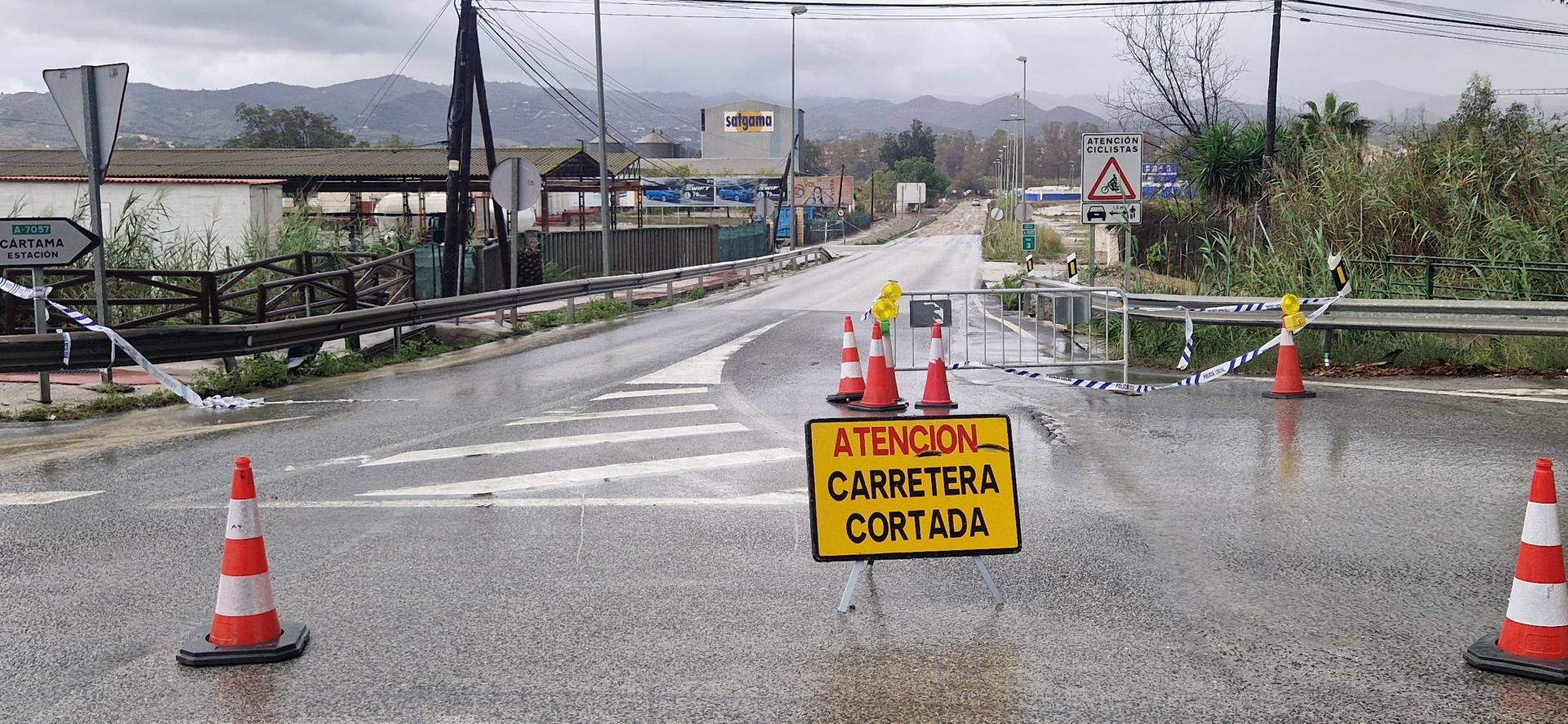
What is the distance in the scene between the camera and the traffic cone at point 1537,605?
17.4 feet

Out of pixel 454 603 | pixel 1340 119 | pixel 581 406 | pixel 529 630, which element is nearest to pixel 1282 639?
pixel 529 630

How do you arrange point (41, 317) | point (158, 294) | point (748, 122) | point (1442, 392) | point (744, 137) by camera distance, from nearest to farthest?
point (41, 317), point (1442, 392), point (158, 294), point (748, 122), point (744, 137)

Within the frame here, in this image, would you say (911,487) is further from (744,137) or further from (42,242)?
(744,137)

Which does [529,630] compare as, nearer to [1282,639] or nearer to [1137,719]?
[1137,719]

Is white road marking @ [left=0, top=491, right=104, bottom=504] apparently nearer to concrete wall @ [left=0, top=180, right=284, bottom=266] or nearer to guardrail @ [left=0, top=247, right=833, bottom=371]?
guardrail @ [left=0, top=247, right=833, bottom=371]

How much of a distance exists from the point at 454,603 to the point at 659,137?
575ft

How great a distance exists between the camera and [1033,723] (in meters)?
4.80

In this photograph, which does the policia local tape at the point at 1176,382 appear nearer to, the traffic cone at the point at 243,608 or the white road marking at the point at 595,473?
the white road marking at the point at 595,473

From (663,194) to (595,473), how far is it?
103m

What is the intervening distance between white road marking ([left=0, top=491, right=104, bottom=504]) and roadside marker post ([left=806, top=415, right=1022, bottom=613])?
207 inches

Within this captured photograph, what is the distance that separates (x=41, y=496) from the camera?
28.4ft

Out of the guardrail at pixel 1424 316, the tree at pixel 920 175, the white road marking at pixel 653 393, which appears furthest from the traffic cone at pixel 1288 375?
the tree at pixel 920 175

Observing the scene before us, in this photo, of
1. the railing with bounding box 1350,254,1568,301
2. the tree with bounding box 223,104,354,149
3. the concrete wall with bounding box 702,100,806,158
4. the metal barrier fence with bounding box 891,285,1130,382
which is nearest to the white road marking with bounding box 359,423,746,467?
the metal barrier fence with bounding box 891,285,1130,382

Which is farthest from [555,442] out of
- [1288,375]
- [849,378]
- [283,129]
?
Result: [283,129]
